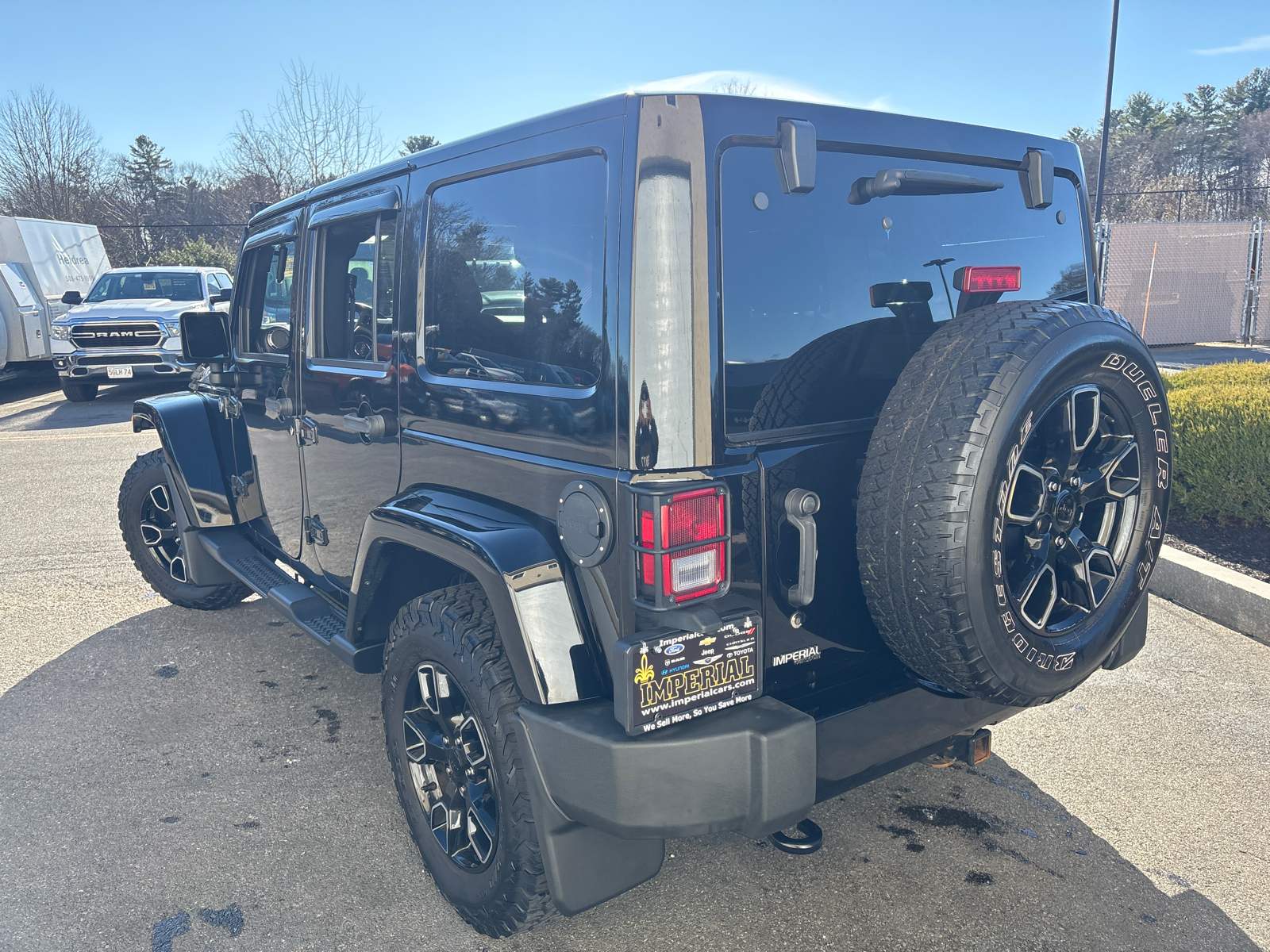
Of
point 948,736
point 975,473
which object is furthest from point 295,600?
point 975,473

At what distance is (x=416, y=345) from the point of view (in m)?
2.77

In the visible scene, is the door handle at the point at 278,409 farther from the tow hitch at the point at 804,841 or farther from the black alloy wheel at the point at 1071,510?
the black alloy wheel at the point at 1071,510

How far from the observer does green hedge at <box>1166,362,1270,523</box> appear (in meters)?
5.27

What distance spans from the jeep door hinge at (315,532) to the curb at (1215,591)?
142 inches

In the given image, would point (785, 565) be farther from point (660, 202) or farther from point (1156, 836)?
point (1156, 836)

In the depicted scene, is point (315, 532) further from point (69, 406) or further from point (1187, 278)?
point (1187, 278)

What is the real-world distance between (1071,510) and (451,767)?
5.88 feet

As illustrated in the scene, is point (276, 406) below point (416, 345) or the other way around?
below

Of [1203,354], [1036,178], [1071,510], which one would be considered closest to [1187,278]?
[1203,354]

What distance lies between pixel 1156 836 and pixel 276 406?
344 centimetres

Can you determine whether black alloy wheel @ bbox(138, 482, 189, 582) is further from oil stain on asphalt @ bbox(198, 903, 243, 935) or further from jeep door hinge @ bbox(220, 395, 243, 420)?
oil stain on asphalt @ bbox(198, 903, 243, 935)

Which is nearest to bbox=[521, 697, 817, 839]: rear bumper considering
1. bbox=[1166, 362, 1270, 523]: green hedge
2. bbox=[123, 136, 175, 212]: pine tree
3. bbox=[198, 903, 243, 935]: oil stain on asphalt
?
bbox=[198, 903, 243, 935]: oil stain on asphalt

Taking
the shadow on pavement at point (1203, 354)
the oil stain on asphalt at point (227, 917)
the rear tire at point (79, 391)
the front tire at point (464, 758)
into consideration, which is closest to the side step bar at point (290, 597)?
the front tire at point (464, 758)

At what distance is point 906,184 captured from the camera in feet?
7.60
